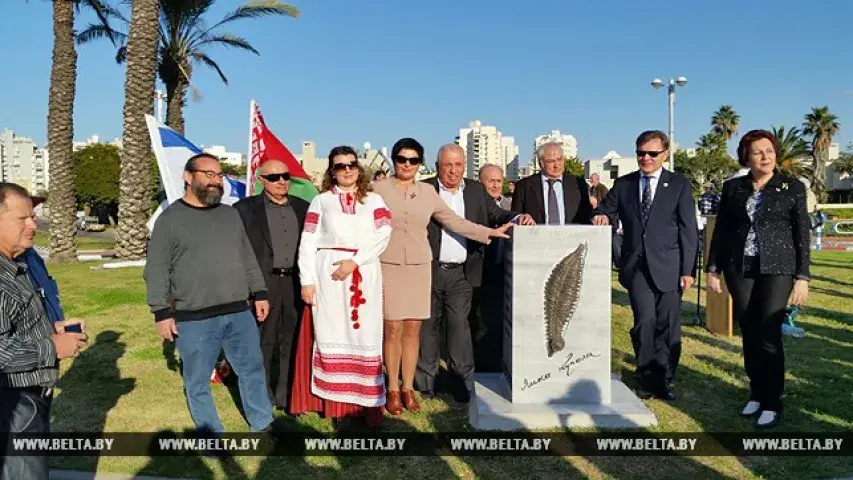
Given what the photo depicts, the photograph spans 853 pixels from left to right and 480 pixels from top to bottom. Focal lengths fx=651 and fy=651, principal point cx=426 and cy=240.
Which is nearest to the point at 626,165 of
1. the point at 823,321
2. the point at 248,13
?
the point at 248,13

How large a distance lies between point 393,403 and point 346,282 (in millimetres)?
1074

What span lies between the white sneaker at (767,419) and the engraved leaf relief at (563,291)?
140 centimetres

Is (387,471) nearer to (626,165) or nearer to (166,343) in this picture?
(166,343)

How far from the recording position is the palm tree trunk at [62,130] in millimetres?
15016

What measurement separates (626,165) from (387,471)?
87910 millimetres

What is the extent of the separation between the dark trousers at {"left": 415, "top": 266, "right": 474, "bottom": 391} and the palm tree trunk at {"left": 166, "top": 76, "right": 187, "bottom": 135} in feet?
57.7

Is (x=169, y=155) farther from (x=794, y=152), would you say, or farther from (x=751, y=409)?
(x=794, y=152)

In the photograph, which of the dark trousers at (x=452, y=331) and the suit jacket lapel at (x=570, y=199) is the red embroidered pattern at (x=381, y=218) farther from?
the suit jacket lapel at (x=570, y=199)

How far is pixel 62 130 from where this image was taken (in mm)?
15453

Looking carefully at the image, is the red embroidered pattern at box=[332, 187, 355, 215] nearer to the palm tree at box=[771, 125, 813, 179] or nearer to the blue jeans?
the blue jeans

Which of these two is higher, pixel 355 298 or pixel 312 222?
pixel 312 222

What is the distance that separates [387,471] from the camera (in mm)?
3816

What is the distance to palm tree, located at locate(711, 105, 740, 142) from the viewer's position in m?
63.0

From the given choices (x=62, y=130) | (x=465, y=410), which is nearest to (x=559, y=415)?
(x=465, y=410)
